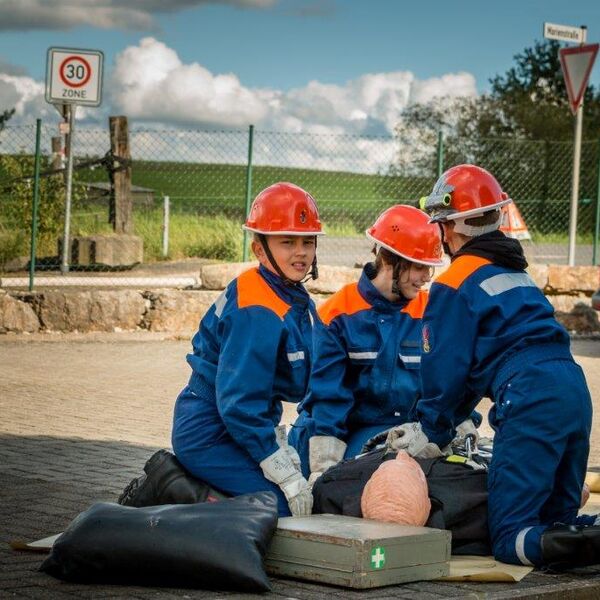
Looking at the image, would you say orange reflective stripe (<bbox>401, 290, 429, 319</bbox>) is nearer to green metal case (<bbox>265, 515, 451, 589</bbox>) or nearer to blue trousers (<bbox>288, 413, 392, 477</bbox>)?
blue trousers (<bbox>288, 413, 392, 477</bbox>)

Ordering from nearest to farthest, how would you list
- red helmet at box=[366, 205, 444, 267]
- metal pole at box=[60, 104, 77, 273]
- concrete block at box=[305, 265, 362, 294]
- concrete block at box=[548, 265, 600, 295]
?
red helmet at box=[366, 205, 444, 267], metal pole at box=[60, 104, 77, 273], concrete block at box=[305, 265, 362, 294], concrete block at box=[548, 265, 600, 295]

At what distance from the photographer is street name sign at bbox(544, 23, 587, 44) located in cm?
1744

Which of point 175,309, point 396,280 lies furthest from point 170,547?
point 175,309

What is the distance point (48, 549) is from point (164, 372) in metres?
7.09

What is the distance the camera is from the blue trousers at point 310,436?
21.5ft

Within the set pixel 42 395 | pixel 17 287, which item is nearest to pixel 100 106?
pixel 17 287

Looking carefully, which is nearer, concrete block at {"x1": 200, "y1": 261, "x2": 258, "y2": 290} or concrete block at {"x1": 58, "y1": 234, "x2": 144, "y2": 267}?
concrete block at {"x1": 200, "y1": 261, "x2": 258, "y2": 290}

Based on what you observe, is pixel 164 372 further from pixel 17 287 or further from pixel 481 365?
pixel 481 365

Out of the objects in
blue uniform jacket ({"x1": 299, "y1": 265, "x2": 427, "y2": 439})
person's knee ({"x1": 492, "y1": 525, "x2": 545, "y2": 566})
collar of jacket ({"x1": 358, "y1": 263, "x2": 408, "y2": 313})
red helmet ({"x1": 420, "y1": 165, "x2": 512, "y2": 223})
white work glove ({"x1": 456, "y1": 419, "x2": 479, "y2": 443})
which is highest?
red helmet ({"x1": 420, "y1": 165, "x2": 512, "y2": 223})

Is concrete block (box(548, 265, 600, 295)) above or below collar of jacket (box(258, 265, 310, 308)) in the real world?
below

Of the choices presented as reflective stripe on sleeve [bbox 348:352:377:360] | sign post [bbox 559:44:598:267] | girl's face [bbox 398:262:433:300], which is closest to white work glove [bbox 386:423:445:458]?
reflective stripe on sleeve [bbox 348:352:377:360]

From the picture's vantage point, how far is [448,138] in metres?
18.2

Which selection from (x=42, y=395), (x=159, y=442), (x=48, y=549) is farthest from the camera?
(x=42, y=395)

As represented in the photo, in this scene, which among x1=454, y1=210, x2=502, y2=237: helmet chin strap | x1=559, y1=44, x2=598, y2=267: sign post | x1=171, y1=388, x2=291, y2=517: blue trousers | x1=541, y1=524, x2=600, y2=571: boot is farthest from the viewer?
x1=559, y1=44, x2=598, y2=267: sign post
